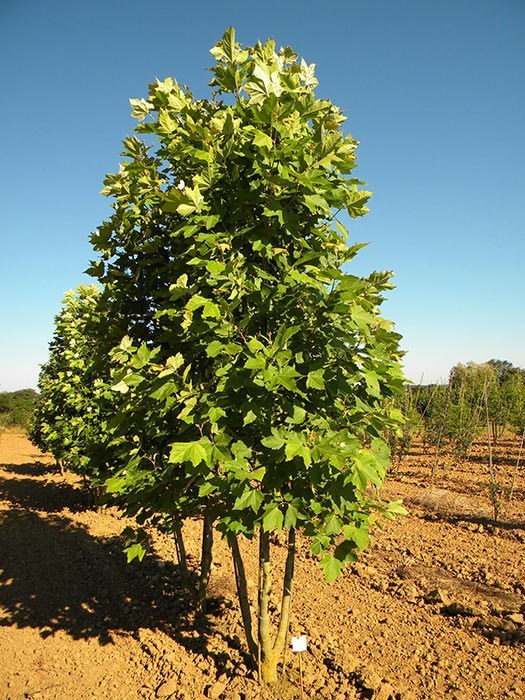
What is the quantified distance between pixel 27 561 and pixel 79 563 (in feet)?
2.35

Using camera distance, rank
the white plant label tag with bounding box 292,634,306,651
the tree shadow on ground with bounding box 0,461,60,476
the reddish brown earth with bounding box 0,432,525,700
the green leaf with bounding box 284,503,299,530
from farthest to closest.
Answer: the tree shadow on ground with bounding box 0,461,60,476 → the reddish brown earth with bounding box 0,432,525,700 → the white plant label tag with bounding box 292,634,306,651 → the green leaf with bounding box 284,503,299,530

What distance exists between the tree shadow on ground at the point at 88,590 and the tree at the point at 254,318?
6.72 feet

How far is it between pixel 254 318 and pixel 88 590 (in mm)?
4113

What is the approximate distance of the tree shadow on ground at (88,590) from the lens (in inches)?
154

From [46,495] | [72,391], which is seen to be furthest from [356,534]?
[46,495]

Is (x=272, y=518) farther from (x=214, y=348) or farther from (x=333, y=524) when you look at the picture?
(x=214, y=348)

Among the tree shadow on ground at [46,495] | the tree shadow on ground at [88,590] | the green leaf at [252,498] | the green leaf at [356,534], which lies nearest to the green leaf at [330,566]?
the green leaf at [356,534]

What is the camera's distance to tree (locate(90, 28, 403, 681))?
205 cm

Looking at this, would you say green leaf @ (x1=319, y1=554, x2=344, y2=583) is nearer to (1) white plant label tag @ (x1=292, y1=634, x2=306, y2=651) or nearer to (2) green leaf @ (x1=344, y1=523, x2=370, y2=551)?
(2) green leaf @ (x1=344, y1=523, x2=370, y2=551)

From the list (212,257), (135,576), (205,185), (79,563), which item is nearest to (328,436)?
(212,257)

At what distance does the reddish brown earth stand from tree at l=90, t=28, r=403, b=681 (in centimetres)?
148

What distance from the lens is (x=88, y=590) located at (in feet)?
15.2

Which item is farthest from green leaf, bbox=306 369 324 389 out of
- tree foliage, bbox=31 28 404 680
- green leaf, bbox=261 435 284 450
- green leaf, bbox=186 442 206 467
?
green leaf, bbox=186 442 206 467

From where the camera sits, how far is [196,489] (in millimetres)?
2832
